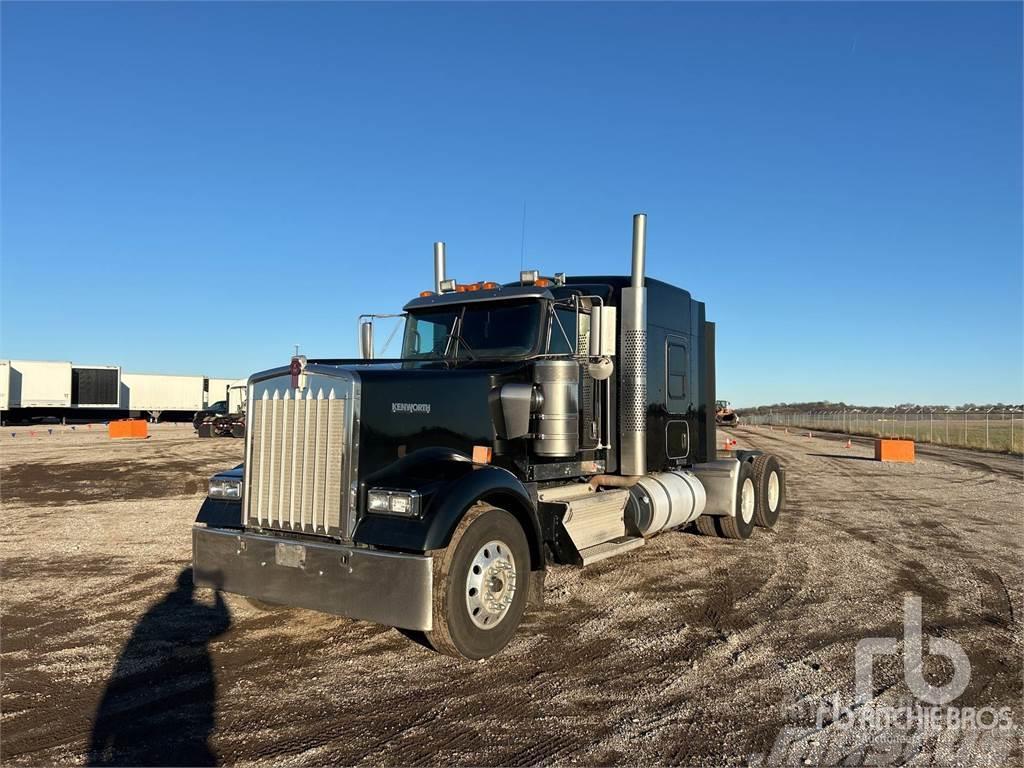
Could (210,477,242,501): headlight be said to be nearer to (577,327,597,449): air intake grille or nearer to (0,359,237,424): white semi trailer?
(577,327,597,449): air intake grille

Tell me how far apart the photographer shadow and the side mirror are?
2.77 m

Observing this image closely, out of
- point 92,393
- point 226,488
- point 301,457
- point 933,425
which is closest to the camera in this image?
point 301,457

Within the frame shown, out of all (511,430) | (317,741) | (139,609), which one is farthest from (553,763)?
(139,609)

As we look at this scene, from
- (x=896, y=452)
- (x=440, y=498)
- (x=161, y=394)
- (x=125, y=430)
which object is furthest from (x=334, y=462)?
(x=161, y=394)

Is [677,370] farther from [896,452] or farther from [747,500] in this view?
[896,452]

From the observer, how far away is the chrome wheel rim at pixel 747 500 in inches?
376

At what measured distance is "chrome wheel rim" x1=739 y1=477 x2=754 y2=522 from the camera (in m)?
9.55

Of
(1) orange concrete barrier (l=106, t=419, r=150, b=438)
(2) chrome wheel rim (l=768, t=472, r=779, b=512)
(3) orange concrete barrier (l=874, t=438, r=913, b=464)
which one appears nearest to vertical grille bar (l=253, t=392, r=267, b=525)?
(2) chrome wheel rim (l=768, t=472, r=779, b=512)

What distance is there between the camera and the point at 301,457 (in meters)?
5.10

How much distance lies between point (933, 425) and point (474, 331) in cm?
5274

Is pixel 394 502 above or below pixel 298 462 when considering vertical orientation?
below

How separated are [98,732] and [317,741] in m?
1.19

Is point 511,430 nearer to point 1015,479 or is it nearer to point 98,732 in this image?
point 98,732

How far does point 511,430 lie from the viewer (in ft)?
19.0
